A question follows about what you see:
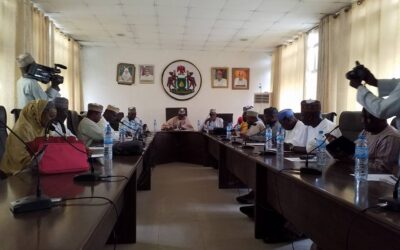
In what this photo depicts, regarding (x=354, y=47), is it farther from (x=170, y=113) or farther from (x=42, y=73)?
(x=42, y=73)

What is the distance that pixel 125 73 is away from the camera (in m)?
7.79

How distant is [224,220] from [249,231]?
346 millimetres

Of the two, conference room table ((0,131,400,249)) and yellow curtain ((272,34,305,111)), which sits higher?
yellow curtain ((272,34,305,111))

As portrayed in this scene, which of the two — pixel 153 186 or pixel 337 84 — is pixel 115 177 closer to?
pixel 153 186

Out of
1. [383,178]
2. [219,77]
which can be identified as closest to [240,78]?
[219,77]

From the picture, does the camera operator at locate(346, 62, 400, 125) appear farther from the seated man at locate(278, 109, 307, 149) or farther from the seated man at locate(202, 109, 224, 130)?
the seated man at locate(202, 109, 224, 130)

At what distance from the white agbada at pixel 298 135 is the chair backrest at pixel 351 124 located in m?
0.37

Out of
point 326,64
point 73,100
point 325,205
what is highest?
point 326,64

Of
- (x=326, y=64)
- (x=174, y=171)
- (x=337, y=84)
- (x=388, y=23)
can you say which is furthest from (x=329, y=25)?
(x=174, y=171)

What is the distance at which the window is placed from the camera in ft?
20.6

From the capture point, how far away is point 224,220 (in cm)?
307

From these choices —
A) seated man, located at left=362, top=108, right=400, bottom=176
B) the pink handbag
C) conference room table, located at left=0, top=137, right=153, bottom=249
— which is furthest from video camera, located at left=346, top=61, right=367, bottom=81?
the pink handbag

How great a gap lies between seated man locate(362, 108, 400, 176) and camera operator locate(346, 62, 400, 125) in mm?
189

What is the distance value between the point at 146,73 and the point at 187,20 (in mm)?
2650
